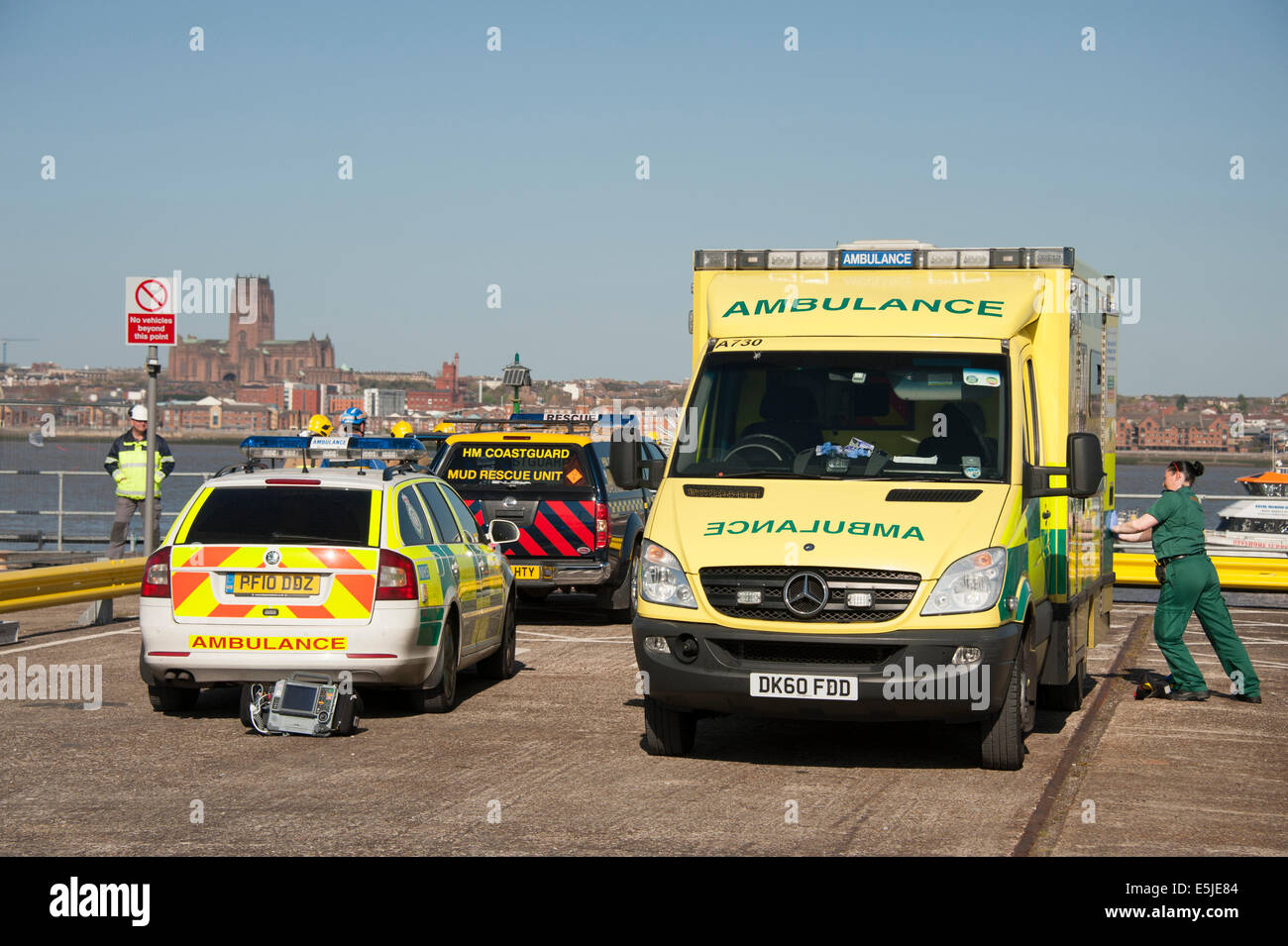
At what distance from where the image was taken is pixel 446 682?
11.1 m

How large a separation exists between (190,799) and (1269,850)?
508 centimetres

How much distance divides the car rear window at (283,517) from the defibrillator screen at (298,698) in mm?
919

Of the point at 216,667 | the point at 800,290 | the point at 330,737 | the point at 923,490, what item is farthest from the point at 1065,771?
the point at 216,667

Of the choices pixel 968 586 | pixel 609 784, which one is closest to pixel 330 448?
pixel 609 784

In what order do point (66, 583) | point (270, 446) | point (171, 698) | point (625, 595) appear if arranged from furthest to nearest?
point (625, 595)
point (66, 583)
point (270, 446)
point (171, 698)

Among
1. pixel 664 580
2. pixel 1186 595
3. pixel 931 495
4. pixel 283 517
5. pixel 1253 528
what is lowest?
pixel 1253 528

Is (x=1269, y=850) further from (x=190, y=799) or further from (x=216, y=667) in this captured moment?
(x=216, y=667)

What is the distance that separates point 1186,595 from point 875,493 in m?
4.19

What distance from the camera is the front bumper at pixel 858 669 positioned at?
873cm

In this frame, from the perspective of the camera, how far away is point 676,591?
912 centimetres

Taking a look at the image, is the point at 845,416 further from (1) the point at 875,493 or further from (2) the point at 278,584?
(2) the point at 278,584

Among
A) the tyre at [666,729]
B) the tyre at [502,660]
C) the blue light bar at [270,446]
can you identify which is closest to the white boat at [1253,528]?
the tyre at [502,660]

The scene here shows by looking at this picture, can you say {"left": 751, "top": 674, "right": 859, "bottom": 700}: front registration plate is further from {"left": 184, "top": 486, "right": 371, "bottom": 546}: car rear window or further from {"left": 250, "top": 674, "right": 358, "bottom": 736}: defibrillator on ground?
{"left": 184, "top": 486, "right": 371, "bottom": 546}: car rear window

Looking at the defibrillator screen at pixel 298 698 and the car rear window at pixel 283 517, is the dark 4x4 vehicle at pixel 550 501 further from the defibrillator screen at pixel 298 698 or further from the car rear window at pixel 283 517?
the defibrillator screen at pixel 298 698
